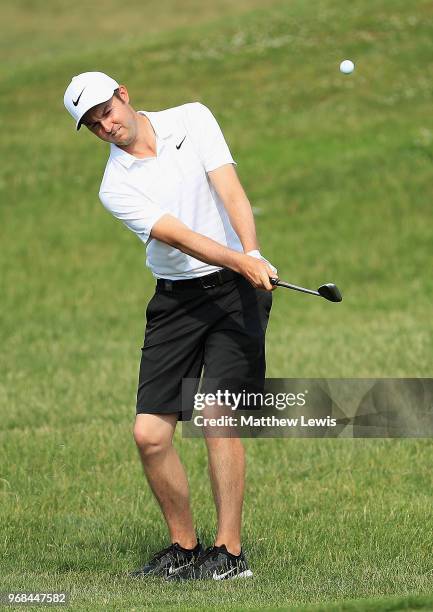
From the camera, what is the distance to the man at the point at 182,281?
22.3ft

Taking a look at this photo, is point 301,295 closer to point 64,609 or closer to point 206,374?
point 206,374

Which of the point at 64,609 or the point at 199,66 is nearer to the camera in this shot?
the point at 64,609

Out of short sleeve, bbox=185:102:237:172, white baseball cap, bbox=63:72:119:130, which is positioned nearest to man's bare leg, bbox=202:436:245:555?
short sleeve, bbox=185:102:237:172

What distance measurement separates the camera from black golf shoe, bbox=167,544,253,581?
6922mm

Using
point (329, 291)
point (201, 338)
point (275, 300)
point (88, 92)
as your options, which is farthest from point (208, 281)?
point (275, 300)

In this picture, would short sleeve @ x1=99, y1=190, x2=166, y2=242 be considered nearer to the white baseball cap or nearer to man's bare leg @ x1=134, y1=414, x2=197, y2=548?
the white baseball cap

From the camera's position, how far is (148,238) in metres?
6.86

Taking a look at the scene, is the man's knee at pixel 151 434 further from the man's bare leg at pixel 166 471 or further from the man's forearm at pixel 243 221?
the man's forearm at pixel 243 221

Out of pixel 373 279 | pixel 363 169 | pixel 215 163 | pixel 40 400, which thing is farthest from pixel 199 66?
pixel 215 163

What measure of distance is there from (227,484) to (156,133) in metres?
1.82

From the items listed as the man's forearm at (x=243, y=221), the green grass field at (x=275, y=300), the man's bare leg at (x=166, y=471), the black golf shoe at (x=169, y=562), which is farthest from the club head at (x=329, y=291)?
the black golf shoe at (x=169, y=562)

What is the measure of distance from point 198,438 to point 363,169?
13.0m

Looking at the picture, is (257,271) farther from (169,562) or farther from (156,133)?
(169,562)

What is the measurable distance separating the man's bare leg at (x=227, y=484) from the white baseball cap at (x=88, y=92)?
1770 mm
